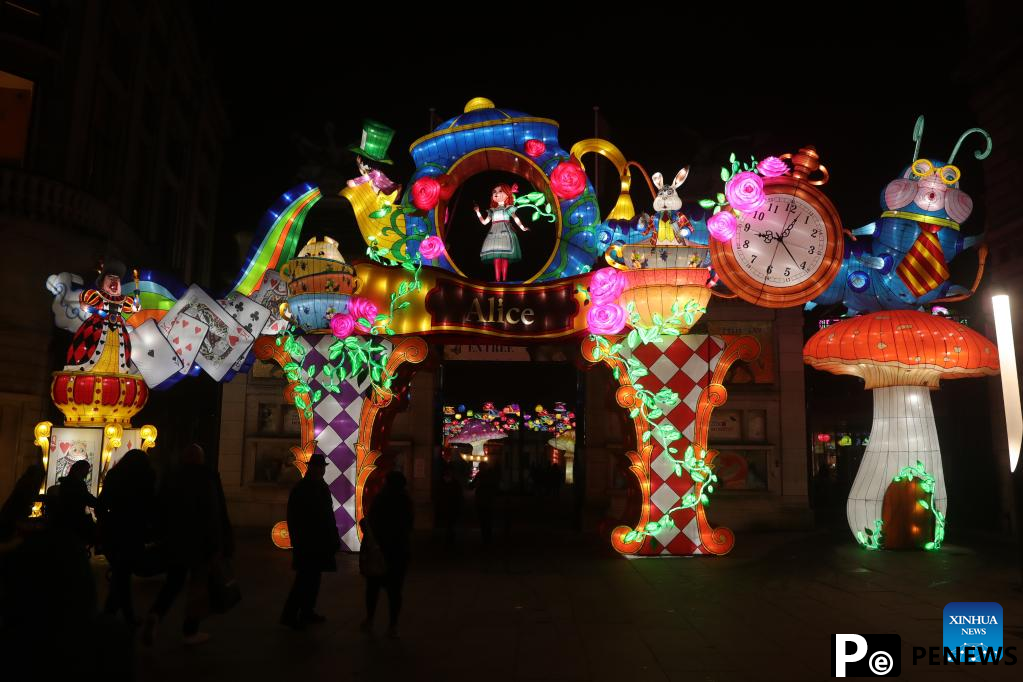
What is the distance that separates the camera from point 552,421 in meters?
28.5

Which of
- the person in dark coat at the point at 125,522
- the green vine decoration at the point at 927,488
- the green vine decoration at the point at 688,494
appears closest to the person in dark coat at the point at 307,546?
the person in dark coat at the point at 125,522

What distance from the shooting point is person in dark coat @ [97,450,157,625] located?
6.28 metres

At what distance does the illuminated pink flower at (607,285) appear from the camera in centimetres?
1012

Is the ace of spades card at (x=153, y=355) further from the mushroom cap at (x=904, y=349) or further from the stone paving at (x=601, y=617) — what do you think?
the mushroom cap at (x=904, y=349)

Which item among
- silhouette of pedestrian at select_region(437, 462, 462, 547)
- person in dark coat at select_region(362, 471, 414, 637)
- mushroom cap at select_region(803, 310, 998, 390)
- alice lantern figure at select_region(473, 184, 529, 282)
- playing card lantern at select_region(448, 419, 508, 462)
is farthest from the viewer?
playing card lantern at select_region(448, 419, 508, 462)

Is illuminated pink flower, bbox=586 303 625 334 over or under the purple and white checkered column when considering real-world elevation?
over

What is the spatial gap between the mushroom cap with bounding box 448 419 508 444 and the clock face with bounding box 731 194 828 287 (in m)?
19.7

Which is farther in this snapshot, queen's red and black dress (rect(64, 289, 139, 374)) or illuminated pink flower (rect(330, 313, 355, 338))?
queen's red and black dress (rect(64, 289, 139, 374))

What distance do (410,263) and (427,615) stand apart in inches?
213

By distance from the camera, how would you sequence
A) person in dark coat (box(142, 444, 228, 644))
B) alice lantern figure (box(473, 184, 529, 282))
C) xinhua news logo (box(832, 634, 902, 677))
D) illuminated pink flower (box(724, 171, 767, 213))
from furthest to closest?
alice lantern figure (box(473, 184, 529, 282)), illuminated pink flower (box(724, 171, 767, 213)), person in dark coat (box(142, 444, 228, 644)), xinhua news logo (box(832, 634, 902, 677))

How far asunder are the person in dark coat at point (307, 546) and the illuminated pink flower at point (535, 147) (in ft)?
20.4

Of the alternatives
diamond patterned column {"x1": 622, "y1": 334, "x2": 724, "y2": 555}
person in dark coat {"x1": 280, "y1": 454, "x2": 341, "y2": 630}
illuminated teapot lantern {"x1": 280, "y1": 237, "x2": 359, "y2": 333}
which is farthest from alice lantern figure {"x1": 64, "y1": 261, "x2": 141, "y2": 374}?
diamond patterned column {"x1": 622, "y1": 334, "x2": 724, "y2": 555}

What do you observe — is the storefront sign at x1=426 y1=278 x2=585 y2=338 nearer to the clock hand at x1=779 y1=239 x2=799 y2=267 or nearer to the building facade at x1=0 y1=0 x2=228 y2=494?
the clock hand at x1=779 y1=239 x2=799 y2=267

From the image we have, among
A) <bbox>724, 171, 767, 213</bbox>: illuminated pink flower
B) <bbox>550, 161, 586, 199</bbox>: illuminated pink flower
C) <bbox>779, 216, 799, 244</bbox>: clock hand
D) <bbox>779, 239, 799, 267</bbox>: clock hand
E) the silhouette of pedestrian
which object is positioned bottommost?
the silhouette of pedestrian
